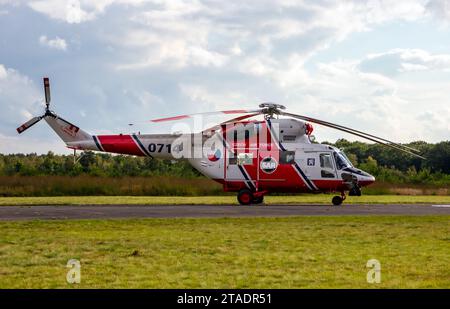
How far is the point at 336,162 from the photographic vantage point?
2984 cm

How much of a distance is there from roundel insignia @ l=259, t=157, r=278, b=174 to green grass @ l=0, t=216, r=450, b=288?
11.2m

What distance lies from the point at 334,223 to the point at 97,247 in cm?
808

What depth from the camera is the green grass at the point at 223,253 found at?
9.71 metres

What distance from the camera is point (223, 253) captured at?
40.3 ft

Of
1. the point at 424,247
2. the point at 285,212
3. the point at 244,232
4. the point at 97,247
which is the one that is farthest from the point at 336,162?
the point at 97,247

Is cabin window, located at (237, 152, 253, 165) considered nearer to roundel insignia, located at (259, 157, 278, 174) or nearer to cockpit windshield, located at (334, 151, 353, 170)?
roundel insignia, located at (259, 157, 278, 174)

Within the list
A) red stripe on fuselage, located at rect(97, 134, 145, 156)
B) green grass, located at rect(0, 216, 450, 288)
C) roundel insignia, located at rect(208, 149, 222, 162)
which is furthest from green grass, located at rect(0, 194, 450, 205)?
green grass, located at rect(0, 216, 450, 288)

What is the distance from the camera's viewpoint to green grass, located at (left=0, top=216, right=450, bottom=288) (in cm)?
971

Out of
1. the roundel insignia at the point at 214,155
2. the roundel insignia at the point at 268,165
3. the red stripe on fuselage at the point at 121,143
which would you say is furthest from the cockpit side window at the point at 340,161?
the red stripe on fuselage at the point at 121,143

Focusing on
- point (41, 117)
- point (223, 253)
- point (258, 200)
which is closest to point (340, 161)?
point (258, 200)

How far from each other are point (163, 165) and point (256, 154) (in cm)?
3258

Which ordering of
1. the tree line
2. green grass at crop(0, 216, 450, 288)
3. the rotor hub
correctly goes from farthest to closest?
1. the tree line
2. the rotor hub
3. green grass at crop(0, 216, 450, 288)

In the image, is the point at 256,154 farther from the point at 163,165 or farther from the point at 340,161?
the point at 163,165
